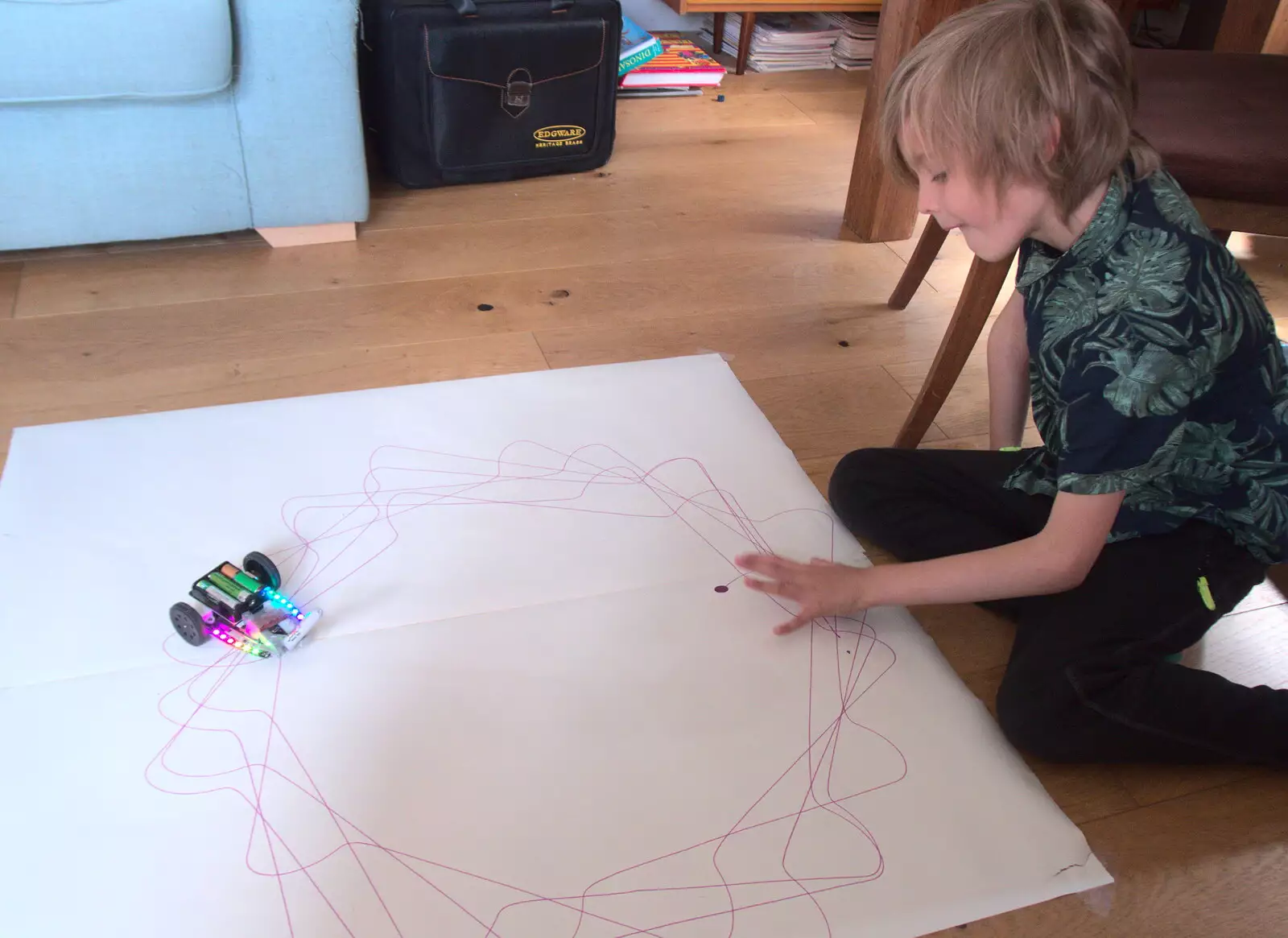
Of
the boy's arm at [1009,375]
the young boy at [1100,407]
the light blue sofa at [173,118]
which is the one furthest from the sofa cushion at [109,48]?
the boy's arm at [1009,375]

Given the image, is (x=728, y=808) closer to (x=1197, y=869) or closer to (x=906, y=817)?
(x=906, y=817)

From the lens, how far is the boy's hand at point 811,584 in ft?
2.86

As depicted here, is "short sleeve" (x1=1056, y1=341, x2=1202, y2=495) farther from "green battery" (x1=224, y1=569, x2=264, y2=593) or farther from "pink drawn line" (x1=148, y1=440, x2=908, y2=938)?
"green battery" (x1=224, y1=569, x2=264, y2=593)

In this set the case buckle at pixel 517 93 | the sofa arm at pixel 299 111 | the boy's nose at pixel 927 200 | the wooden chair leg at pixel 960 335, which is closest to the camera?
the boy's nose at pixel 927 200

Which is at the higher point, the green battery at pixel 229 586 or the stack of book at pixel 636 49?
the stack of book at pixel 636 49

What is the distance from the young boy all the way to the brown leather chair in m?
0.24

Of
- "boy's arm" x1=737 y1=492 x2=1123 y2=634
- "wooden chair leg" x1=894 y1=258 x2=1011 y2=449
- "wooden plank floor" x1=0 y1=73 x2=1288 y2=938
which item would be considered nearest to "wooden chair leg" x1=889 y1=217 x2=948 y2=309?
"wooden plank floor" x1=0 y1=73 x2=1288 y2=938

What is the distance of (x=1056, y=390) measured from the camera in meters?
0.85

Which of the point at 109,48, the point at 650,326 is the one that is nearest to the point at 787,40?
the point at 650,326

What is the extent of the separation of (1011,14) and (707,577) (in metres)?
0.54

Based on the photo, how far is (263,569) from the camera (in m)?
0.89

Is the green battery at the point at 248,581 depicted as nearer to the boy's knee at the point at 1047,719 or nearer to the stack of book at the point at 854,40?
the boy's knee at the point at 1047,719

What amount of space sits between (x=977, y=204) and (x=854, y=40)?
183 cm

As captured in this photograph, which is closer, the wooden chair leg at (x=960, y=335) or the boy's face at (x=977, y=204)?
the boy's face at (x=977, y=204)
